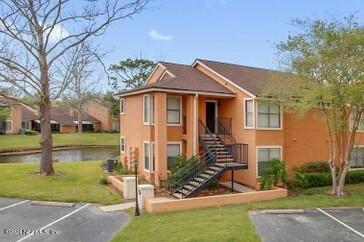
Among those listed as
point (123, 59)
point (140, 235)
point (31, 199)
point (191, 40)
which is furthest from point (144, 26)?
point (123, 59)

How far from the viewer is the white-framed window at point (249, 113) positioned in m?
22.1

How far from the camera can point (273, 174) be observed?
69.6 ft

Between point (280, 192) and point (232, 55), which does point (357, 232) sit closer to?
point (280, 192)

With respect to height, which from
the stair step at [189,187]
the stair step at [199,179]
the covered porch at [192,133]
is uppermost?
the covered porch at [192,133]

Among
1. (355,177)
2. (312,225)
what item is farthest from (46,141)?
(355,177)

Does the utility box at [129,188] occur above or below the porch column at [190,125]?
below

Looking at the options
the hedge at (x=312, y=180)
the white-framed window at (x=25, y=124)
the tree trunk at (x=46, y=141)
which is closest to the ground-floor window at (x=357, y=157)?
the hedge at (x=312, y=180)

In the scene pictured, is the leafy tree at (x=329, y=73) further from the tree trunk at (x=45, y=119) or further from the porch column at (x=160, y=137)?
the tree trunk at (x=45, y=119)

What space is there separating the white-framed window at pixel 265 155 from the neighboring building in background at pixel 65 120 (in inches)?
2282

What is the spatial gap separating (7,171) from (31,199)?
30.4 ft

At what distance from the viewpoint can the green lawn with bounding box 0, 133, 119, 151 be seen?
54812 mm

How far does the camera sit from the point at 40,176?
24969 millimetres

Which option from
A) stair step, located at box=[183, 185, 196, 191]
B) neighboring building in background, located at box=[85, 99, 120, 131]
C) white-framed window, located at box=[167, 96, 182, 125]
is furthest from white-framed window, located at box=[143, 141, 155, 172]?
neighboring building in background, located at box=[85, 99, 120, 131]

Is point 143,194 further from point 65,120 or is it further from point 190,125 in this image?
point 65,120
